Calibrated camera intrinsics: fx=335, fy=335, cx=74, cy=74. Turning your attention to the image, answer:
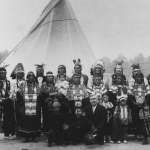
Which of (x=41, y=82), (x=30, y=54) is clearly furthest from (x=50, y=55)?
(x=41, y=82)

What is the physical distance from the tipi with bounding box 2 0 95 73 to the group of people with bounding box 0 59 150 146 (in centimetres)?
418

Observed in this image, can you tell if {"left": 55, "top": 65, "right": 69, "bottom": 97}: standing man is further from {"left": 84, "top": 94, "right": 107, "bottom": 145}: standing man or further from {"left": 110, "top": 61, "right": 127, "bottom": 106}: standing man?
{"left": 110, "top": 61, "right": 127, "bottom": 106}: standing man

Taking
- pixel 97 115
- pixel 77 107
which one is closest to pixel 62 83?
pixel 77 107

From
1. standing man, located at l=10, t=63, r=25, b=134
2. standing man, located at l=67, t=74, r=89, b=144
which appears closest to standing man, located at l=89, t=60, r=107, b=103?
standing man, located at l=67, t=74, r=89, b=144

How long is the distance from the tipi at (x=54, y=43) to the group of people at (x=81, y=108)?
418cm

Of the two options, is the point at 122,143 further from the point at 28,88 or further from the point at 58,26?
the point at 58,26

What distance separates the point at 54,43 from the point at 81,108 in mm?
5699

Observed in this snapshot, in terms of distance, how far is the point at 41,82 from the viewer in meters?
6.73

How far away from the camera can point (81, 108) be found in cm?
584

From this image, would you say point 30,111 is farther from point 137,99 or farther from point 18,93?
point 137,99

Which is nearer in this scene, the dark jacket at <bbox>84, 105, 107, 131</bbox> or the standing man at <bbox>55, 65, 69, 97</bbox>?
the dark jacket at <bbox>84, 105, 107, 131</bbox>

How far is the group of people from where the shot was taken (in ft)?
18.8

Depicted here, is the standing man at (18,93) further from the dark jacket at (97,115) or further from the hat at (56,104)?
the dark jacket at (97,115)

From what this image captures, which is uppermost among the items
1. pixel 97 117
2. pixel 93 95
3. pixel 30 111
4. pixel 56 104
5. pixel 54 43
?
pixel 54 43
